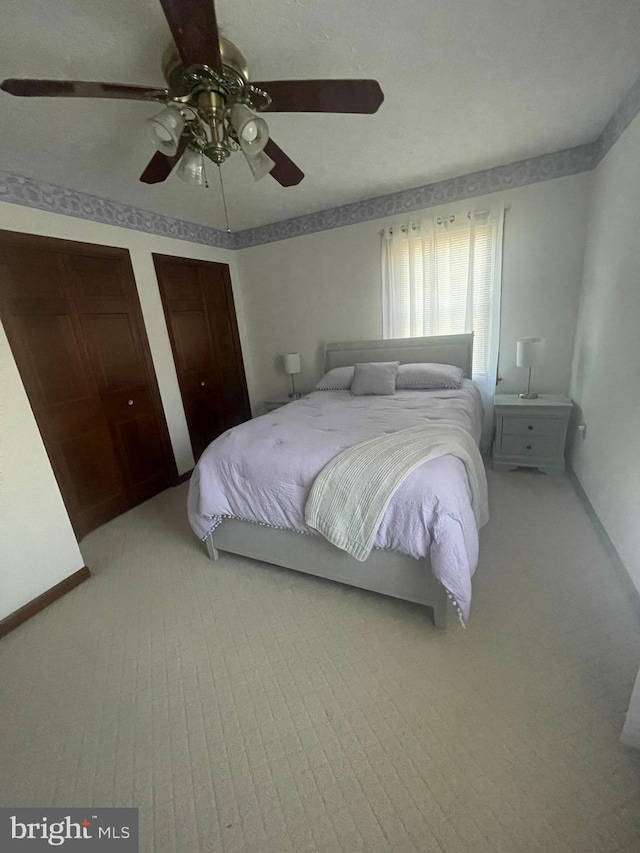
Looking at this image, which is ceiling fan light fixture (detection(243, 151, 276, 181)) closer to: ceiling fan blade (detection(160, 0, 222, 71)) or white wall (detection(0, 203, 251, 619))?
ceiling fan blade (detection(160, 0, 222, 71))

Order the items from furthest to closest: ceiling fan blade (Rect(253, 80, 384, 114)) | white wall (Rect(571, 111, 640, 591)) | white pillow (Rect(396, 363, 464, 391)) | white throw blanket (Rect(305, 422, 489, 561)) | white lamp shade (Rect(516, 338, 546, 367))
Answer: white pillow (Rect(396, 363, 464, 391)) < white lamp shade (Rect(516, 338, 546, 367)) < white wall (Rect(571, 111, 640, 591)) < white throw blanket (Rect(305, 422, 489, 561)) < ceiling fan blade (Rect(253, 80, 384, 114))

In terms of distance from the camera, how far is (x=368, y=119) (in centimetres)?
186

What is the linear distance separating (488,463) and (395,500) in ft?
6.59

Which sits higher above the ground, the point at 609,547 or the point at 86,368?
the point at 86,368

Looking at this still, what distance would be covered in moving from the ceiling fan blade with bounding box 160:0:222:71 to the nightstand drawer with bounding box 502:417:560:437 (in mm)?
2745

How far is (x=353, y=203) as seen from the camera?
3.23 meters

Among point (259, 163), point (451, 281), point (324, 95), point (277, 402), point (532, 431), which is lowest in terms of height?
point (532, 431)

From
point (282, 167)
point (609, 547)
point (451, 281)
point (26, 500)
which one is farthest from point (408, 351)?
point (26, 500)

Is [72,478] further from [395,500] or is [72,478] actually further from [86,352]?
[395,500]

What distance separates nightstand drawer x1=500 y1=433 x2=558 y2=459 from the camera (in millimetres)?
2729

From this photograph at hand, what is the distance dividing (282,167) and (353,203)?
1.80 metres

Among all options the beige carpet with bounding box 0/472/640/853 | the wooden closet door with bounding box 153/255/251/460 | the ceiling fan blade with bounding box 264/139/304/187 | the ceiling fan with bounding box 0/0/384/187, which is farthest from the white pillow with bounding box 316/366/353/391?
the ceiling fan with bounding box 0/0/384/187

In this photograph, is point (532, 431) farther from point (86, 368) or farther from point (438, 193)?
point (86, 368)

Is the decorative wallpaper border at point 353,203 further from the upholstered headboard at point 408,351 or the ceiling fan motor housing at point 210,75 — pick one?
the ceiling fan motor housing at point 210,75
